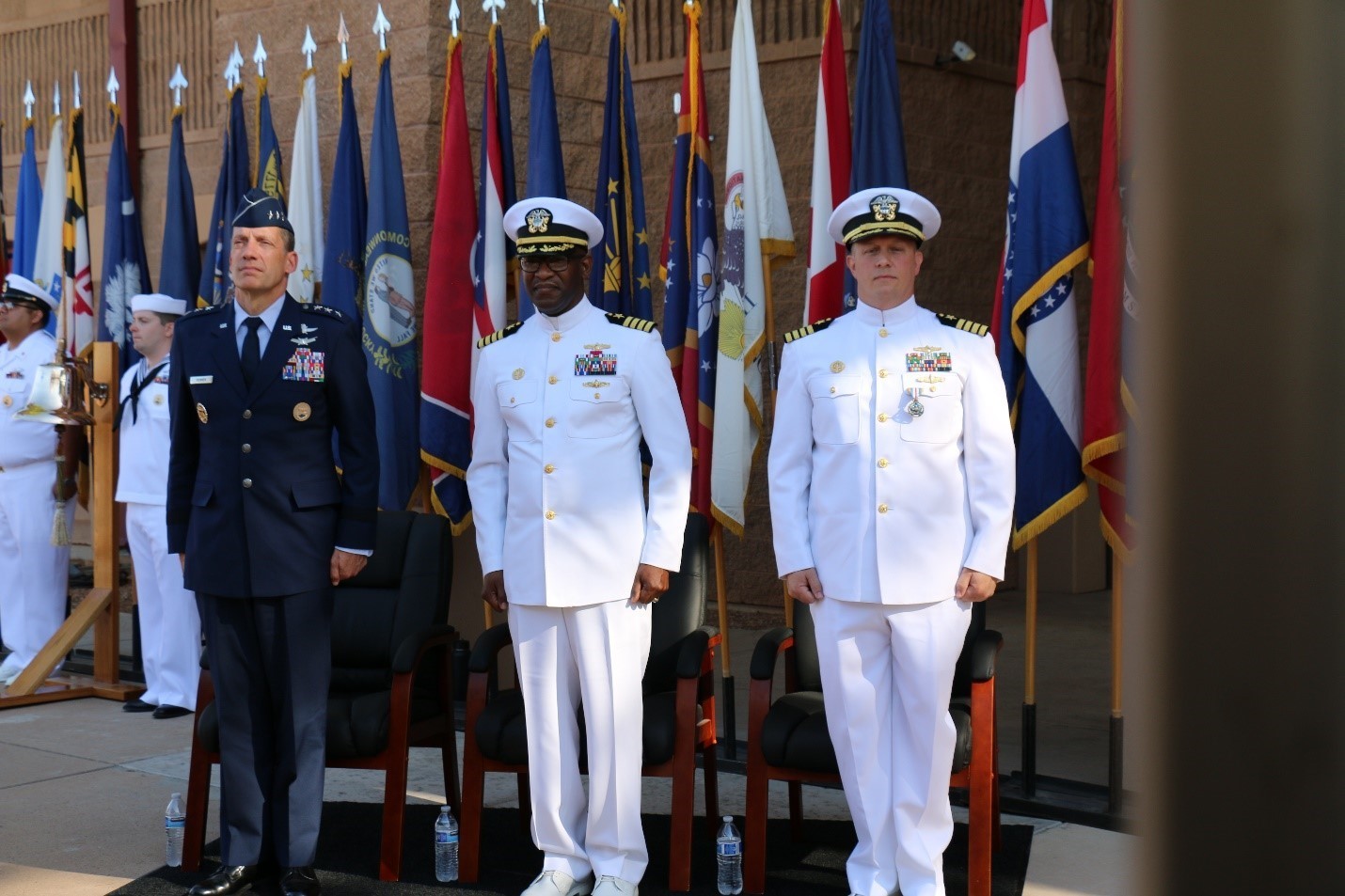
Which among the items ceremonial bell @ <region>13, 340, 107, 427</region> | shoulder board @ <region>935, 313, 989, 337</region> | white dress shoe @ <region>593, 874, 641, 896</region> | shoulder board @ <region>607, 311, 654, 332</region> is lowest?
white dress shoe @ <region>593, 874, 641, 896</region>

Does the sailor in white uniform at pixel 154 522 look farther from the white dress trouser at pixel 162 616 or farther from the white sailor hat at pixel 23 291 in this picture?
the white sailor hat at pixel 23 291

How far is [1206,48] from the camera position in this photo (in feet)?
1.32

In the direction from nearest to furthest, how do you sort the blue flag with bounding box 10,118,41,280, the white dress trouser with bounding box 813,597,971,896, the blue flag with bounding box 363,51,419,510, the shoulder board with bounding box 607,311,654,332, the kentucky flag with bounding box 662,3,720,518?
1. the white dress trouser with bounding box 813,597,971,896
2. the shoulder board with bounding box 607,311,654,332
3. the kentucky flag with bounding box 662,3,720,518
4. the blue flag with bounding box 363,51,419,510
5. the blue flag with bounding box 10,118,41,280

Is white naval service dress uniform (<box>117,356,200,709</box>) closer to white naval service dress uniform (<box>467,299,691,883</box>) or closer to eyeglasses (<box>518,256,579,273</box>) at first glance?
white naval service dress uniform (<box>467,299,691,883</box>)

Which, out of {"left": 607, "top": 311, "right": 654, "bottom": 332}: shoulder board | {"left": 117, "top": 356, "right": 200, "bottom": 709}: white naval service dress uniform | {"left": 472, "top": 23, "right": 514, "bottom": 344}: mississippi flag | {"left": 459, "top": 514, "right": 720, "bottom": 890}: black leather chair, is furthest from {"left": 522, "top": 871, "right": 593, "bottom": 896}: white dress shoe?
{"left": 117, "top": 356, "right": 200, "bottom": 709}: white naval service dress uniform

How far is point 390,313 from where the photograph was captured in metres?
5.62

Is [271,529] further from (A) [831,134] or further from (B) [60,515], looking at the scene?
(B) [60,515]

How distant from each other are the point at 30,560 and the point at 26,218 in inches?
89.4

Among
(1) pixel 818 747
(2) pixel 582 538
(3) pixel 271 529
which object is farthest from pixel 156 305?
(1) pixel 818 747

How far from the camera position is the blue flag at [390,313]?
552cm

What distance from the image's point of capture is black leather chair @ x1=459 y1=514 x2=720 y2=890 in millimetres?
3795

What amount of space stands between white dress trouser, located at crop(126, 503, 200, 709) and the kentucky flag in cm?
230

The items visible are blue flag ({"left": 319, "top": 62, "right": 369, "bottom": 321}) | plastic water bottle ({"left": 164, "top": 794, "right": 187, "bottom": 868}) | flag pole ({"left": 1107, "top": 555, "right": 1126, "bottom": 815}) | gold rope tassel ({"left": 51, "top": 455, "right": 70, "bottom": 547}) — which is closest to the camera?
plastic water bottle ({"left": 164, "top": 794, "right": 187, "bottom": 868})

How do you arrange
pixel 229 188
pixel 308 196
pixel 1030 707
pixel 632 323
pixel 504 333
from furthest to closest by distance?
pixel 229 188, pixel 308 196, pixel 1030 707, pixel 504 333, pixel 632 323
